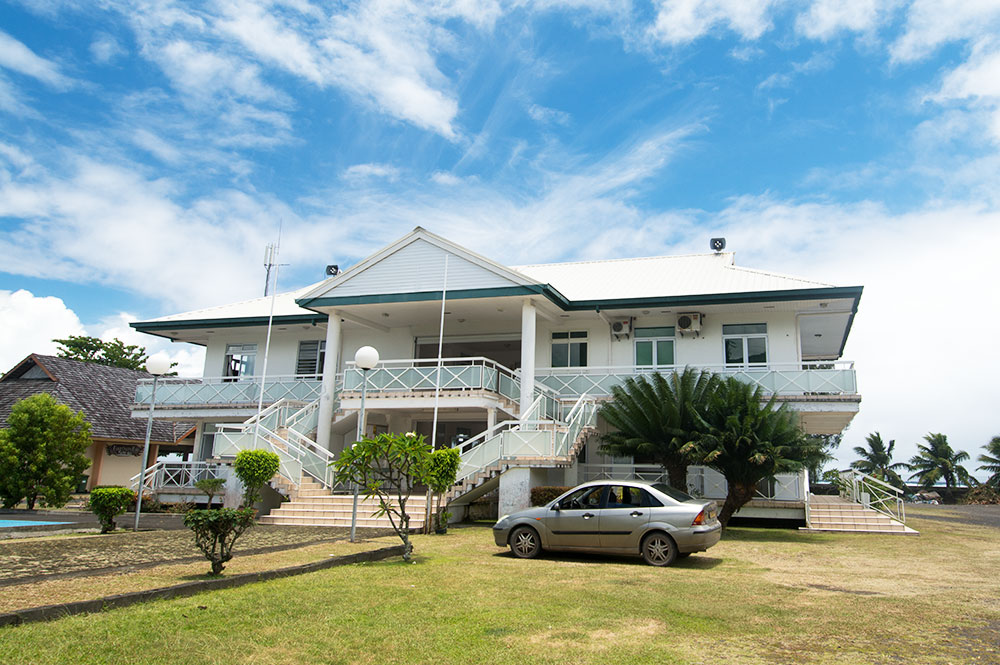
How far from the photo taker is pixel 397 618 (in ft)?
23.0

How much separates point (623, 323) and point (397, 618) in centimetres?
1845

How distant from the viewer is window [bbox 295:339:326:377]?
93.4 ft

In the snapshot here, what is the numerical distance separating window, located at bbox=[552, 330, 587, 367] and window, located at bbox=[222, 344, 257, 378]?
42.2ft

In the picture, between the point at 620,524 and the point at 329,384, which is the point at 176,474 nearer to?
the point at 329,384

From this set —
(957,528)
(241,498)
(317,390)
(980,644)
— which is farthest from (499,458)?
(957,528)

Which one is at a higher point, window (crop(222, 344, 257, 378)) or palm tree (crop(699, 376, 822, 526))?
window (crop(222, 344, 257, 378))

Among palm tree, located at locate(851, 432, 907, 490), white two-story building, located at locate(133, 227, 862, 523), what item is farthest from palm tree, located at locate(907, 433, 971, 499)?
white two-story building, located at locate(133, 227, 862, 523)

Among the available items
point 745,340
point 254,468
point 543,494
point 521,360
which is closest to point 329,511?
point 254,468

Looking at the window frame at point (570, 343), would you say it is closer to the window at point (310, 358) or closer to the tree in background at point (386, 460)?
the window at point (310, 358)

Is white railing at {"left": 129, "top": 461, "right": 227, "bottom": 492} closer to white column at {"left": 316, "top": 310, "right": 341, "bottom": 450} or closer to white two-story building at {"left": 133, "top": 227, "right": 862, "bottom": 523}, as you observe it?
white two-story building at {"left": 133, "top": 227, "right": 862, "bottom": 523}

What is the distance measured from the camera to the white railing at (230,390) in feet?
85.1

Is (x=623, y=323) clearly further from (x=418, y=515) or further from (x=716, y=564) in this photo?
(x=716, y=564)

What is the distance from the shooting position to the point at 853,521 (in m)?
19.3

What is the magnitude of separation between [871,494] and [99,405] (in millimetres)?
33631
